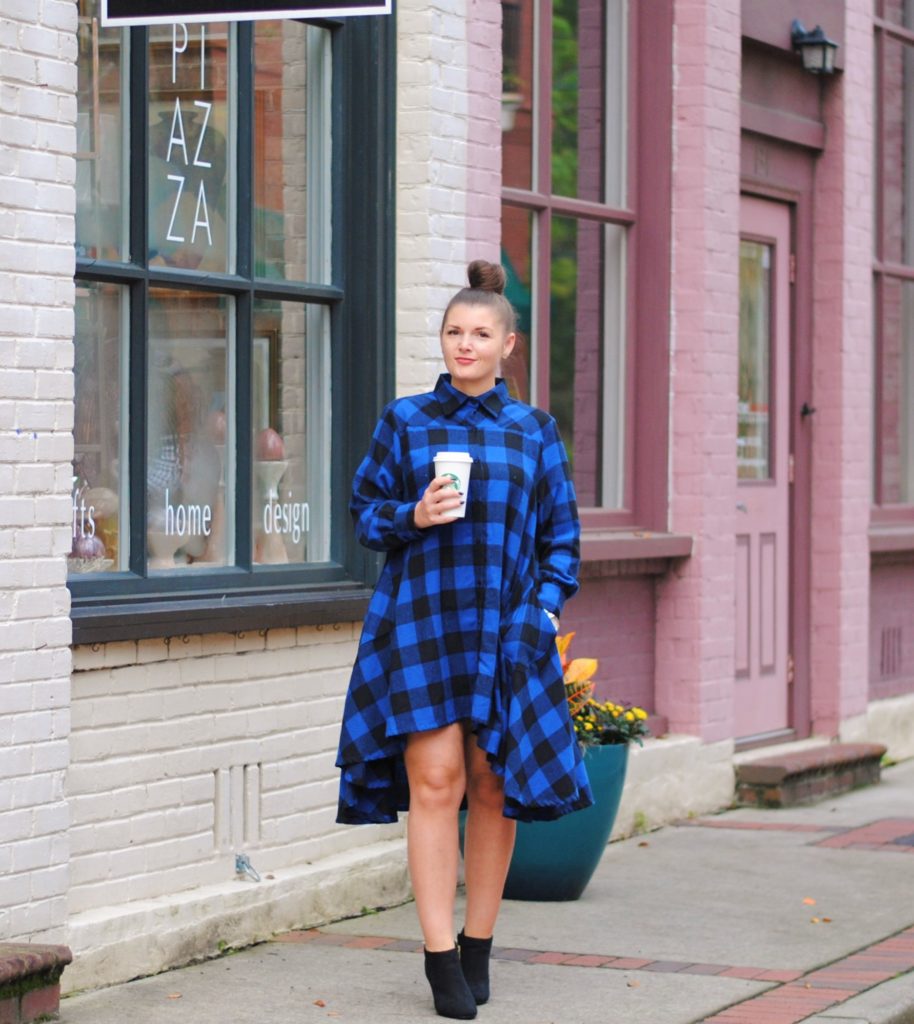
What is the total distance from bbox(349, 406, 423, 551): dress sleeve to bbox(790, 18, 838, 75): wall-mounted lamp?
5265mm

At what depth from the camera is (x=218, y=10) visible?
5.24 meters

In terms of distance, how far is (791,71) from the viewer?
1040cm

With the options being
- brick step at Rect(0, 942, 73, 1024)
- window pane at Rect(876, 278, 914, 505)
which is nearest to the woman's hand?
brick step at Rect(0, 942, 73, 1024)

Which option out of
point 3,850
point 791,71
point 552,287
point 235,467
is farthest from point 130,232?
point 791,71

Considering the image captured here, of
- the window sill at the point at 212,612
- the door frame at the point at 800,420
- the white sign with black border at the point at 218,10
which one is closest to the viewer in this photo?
the white sign with black border at the point at 218,10

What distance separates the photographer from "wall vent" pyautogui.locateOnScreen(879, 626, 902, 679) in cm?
1152

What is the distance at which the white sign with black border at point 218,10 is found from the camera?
5117 millimetres

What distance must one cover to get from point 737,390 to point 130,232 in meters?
4.01

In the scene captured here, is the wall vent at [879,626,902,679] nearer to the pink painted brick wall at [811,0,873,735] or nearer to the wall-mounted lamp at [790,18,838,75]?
the pink painted brick wall at [811,0,873,735]

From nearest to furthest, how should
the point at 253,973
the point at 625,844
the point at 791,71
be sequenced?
the point at 253,973 < the point at 625,844 < the point at 791,71

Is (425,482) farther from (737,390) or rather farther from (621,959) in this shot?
(737,390)

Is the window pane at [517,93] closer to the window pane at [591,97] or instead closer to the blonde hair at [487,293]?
the window pane at [591,97]

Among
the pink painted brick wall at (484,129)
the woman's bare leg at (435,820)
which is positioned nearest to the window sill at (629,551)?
the pink painted brick wall at (484,129)

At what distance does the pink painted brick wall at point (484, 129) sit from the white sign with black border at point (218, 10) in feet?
7.95
